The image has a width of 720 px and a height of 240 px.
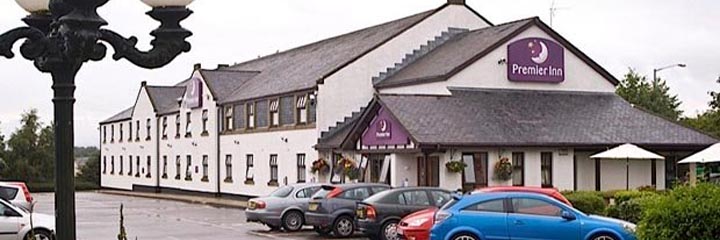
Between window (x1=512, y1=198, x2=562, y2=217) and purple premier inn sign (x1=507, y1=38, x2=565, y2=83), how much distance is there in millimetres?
22257

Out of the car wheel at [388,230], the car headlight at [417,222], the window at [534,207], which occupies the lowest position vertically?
the car wheel at [388,230]

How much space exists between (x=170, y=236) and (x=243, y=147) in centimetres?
2217

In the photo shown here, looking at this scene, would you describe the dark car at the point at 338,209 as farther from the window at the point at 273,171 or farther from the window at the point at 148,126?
the window at the point at 148,126

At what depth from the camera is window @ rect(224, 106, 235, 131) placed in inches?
2057

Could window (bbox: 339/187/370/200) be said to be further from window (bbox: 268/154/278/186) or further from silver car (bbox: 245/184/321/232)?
window (bbox: 268/154/278/186)

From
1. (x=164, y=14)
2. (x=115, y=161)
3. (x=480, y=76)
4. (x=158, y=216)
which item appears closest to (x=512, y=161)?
(x=480, y=76)

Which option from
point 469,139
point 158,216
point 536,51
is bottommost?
point 158,216

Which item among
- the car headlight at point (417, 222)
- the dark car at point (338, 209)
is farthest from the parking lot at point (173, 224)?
the car headlight at point (417, 222)

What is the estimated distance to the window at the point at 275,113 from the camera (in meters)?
46.5

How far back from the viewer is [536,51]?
42031mm

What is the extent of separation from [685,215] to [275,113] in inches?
1371

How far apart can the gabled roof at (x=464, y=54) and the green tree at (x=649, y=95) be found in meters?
28.5

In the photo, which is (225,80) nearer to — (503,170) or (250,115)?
(250,115)

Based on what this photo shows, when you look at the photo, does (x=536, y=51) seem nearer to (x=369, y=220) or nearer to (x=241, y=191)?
(x=241, y=191)
